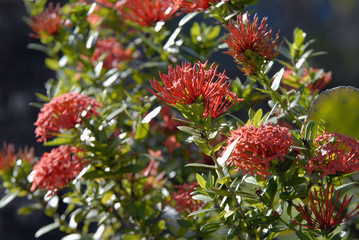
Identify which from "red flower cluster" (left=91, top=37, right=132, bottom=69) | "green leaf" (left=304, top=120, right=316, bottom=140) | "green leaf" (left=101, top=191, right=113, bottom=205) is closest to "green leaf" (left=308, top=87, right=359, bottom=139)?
"green leaf" (left=304, top=120, right=316, bottom=140)

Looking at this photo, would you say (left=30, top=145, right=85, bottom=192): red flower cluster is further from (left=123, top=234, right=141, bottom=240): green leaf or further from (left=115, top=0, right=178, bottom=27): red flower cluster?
(left=115, top=0, right=178, bottom=27): red flower cluster

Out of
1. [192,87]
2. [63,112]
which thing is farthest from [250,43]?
[63,112]

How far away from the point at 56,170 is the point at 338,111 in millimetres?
507

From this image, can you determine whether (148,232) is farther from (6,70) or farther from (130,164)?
(6,70)

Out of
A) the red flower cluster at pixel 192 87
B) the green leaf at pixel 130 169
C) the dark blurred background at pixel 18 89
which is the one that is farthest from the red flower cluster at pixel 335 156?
the dark blurred background at pixel 18 89

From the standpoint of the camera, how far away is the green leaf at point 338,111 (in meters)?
0.69

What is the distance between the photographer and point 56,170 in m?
0.83

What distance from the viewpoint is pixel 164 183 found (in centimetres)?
111

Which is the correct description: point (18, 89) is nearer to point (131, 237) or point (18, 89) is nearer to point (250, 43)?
point (131, 237)

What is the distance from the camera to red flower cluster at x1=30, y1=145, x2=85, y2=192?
0.82m

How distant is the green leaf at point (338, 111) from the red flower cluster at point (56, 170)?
17.4 inches

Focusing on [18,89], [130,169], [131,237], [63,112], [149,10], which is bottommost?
[18,89]

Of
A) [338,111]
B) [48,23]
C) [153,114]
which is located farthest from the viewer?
[48,23]

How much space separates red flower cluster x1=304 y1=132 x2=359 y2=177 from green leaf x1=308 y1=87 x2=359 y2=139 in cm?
8
